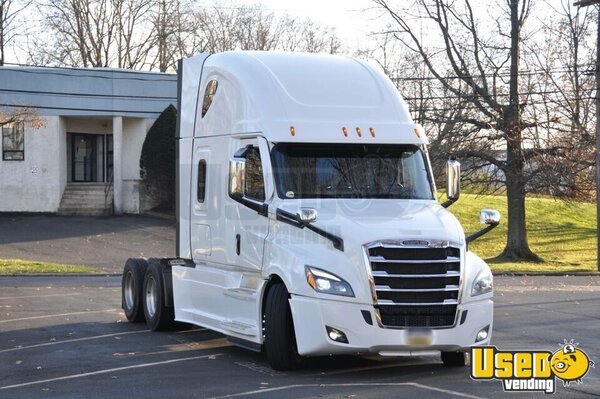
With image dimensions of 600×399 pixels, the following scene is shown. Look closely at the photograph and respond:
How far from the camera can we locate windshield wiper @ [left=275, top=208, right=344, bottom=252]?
10883mm

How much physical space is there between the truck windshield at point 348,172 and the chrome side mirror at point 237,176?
0.38 meters

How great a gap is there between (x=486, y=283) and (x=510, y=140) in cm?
2866

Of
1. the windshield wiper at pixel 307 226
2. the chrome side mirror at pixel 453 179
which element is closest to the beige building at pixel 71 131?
the chrome side mirror at pixel 453 179

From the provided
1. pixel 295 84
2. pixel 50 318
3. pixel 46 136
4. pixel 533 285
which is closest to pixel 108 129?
pixel 46 136

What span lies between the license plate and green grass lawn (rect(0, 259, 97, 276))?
62.7ft

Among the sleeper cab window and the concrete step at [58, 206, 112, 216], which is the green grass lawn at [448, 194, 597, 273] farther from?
the sleeper cab window

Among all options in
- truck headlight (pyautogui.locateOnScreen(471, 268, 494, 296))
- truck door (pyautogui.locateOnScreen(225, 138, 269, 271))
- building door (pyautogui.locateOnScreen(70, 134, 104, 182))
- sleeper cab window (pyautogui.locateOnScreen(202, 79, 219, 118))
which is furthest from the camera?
building door (pyautogui.locateOnScreen(70, 134, 104, 182))

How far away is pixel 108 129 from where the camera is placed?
47.1 metres

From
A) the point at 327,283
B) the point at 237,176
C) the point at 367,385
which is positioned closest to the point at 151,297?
the point at 237,176

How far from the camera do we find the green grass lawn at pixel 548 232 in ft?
144

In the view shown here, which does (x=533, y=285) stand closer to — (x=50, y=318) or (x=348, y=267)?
(x=50, y=318)

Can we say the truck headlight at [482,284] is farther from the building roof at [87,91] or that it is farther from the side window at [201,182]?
the building roof at [87,91]


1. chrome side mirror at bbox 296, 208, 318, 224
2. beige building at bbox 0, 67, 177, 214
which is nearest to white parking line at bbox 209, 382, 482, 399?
chrome side mirror at bbox 296, 208, 318, 224

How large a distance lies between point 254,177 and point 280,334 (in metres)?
2.06
